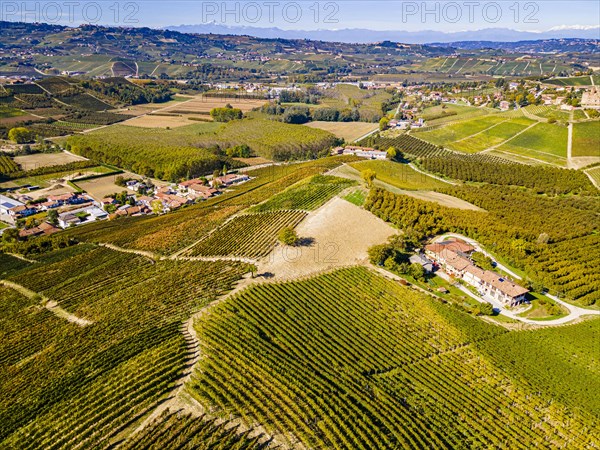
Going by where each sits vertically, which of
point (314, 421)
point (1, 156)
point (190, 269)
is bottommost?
point (314, 421)

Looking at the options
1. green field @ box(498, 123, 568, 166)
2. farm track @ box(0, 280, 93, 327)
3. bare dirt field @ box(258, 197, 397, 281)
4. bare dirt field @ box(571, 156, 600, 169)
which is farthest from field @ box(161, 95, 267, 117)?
farm track @ box(0, 280, 93, 327)

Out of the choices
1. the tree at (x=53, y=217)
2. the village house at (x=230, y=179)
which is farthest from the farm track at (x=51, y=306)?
the village house at (x=230, y=179)

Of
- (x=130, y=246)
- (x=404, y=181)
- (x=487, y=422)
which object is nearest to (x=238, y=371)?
(x=487, y=422)

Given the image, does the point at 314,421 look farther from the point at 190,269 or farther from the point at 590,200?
the point at 590,200

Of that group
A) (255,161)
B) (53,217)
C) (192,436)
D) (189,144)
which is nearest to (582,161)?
(255,161)

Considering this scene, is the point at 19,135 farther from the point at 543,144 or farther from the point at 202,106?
the point at 543,144

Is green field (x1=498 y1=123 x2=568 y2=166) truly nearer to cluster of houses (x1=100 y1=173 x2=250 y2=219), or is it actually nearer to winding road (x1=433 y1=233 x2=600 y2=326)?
winding road (x1=433 y1=233 x2=600 y2=326)
